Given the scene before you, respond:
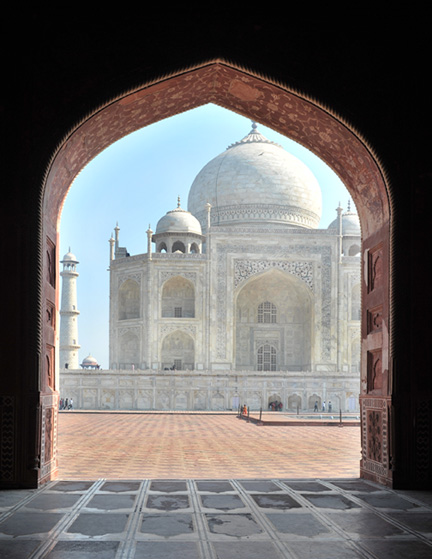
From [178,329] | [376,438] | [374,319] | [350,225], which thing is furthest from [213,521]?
[350,225]

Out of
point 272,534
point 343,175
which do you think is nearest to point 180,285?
point 343,175

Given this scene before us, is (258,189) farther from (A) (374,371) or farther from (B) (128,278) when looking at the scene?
(A) (374,371)

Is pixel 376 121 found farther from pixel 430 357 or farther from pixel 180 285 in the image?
pixel 180 285

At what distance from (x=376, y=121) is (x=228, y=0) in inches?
56.0

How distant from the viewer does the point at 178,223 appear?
90.6 feet

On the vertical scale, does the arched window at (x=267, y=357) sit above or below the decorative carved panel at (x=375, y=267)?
below

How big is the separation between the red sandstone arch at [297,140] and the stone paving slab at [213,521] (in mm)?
588

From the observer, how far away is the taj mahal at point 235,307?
22141 millimetres

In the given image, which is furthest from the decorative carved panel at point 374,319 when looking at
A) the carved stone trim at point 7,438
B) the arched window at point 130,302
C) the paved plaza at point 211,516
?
the arched window at point 130,302

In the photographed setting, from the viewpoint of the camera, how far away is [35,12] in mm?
5000

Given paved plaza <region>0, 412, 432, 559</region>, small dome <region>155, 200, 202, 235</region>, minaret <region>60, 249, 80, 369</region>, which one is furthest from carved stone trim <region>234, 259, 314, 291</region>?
paved plaza <region>0, 412, 432, 559</region>

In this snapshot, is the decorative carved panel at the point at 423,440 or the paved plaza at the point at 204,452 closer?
the decorative carved panel at the point at 423,440

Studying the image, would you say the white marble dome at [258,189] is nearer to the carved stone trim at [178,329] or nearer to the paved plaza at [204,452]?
the carved stone trim at [178,329]

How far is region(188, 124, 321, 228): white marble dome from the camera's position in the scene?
28734mm
